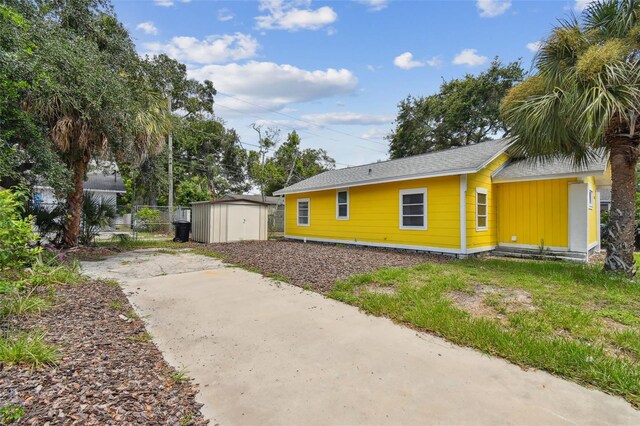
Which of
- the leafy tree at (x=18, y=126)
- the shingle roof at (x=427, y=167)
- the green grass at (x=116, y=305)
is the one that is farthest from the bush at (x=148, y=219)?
the green grass at (x=116, y=305)

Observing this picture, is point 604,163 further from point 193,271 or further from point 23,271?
point 23,271

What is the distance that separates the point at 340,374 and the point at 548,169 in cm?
889

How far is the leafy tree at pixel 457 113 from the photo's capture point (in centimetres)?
2191

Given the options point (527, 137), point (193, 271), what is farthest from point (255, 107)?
point (527, 137)

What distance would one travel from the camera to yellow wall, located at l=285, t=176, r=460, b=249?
8.76 metres

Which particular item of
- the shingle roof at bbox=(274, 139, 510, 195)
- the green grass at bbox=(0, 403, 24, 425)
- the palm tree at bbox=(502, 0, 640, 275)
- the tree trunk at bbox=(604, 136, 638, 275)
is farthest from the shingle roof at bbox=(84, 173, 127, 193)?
the tree trunk at bbox=(604, 136, 638, 275)

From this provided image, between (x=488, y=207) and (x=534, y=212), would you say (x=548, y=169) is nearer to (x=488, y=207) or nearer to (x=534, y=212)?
(x=534, y=212)

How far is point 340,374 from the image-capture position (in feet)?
8.52

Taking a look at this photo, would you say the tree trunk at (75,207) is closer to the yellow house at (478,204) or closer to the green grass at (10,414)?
the yellow house at (478,204)

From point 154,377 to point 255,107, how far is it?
2140 centimetres

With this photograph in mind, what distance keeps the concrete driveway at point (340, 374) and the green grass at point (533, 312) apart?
0.68 ft

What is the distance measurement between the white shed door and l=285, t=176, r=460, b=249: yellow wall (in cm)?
183

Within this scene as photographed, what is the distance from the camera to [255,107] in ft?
71.5

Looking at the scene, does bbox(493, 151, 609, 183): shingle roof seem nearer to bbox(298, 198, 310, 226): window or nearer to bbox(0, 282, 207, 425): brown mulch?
bbox(298, 198, 310, 226): window
